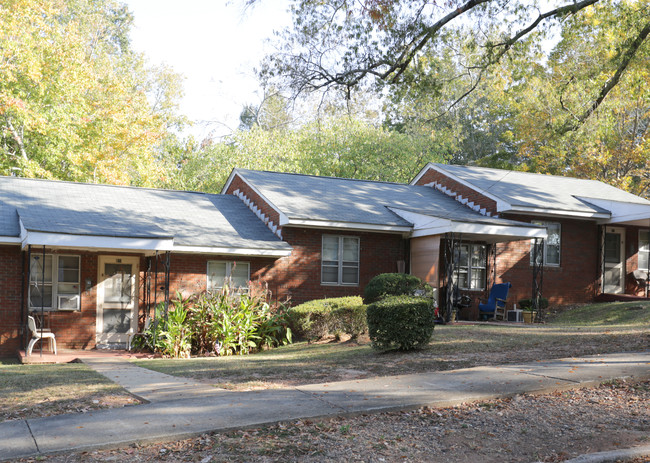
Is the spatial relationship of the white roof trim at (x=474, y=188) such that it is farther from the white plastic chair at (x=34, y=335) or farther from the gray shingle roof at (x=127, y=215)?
the white plastic chair at (x=34, y=335)

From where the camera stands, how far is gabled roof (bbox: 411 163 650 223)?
19688 millimetres

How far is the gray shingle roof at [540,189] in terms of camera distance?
66.0 feet

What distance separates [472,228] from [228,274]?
6712 millimetres

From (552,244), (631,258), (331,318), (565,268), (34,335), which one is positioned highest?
(552,244)

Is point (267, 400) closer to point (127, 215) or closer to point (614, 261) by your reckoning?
point (127, 215)

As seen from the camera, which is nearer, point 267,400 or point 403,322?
point 267,400

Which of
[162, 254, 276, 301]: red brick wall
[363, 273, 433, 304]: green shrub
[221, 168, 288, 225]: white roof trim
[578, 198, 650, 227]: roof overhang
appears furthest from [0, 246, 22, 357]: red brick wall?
[578, 198, 650, 227]: roof overhang

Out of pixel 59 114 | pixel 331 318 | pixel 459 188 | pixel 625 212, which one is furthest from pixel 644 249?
pixel 59 114

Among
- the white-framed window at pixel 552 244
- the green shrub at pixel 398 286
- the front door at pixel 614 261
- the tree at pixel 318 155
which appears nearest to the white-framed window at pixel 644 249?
the front door at pixel 614 261

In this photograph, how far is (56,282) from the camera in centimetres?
1539

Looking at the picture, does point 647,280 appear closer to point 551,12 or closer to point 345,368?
point 551,12

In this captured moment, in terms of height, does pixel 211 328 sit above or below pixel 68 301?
below

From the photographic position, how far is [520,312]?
61.8 ft

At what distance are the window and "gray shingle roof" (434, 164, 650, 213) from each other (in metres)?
1.81
